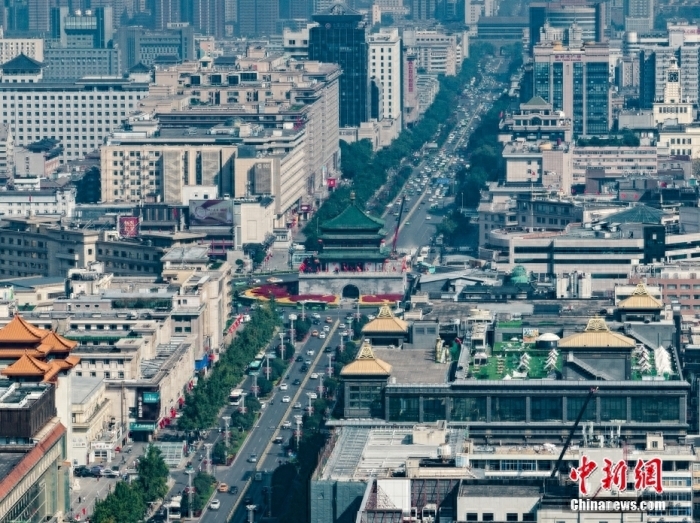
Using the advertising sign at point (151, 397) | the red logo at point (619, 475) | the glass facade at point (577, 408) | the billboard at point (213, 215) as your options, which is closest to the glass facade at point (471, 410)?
the glass facade at point (577, 408)

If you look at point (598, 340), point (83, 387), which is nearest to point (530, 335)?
point (598, 340)

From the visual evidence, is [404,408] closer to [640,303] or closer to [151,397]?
[640,303]

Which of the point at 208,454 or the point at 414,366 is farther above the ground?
the point at 414,366

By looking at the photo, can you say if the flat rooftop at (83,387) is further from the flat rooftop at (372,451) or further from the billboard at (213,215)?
the billboard at (213,215)

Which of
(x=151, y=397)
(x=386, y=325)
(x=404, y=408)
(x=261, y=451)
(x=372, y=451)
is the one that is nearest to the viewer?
(x=372, y=451)

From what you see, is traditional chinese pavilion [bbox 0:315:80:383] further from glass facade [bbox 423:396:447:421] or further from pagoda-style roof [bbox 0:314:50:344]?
glass facade [bbox 423:396:447:421]

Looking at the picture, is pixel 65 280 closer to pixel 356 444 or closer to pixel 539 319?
pixel 539 319
